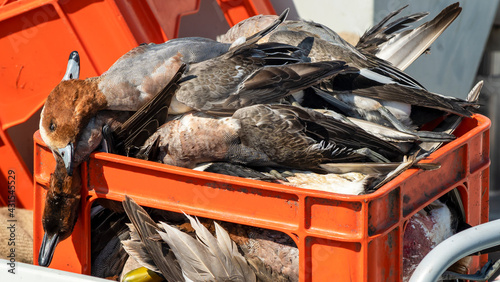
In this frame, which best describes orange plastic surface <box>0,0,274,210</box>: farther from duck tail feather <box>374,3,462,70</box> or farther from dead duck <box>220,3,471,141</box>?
duck tail feather <box>374,3,462,70</box>

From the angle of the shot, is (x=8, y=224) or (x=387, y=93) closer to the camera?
(x=387, y=93)

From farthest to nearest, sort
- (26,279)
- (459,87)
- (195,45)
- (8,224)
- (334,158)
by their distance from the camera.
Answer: (459,87) → (8,224) → (195,45) → (334,158) → (26,279)

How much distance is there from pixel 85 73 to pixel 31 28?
0.79 feet

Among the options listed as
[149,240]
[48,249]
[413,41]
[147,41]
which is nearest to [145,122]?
[149,240]

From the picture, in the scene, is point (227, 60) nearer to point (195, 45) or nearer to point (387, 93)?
point (195, 45)

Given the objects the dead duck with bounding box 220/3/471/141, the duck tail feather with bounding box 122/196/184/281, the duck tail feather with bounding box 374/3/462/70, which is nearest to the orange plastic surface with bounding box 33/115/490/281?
the duck tail feather with bounding box 122/196/184/281

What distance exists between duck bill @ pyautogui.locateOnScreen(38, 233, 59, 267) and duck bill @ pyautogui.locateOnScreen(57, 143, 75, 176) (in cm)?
21

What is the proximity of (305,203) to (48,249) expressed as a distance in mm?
803

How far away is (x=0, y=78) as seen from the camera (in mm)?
2412

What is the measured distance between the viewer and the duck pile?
72.3 inches

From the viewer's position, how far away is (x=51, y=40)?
237cm

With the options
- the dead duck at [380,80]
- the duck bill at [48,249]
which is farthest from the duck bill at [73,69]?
the dead duck at [380,80]

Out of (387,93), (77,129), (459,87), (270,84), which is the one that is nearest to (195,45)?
(270,84)

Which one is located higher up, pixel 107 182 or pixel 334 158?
pixel 107 182
